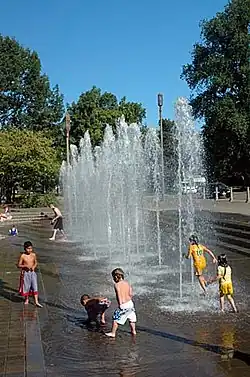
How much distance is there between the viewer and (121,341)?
7.48 m

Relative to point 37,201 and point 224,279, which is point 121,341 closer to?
point 224,279

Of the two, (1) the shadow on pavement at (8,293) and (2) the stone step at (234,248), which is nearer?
(1) the shadow on pavement at (8,293)

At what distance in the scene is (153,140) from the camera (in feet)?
91.6

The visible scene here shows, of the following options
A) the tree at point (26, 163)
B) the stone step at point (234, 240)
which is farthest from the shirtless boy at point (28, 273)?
the tree at point (26, 163)

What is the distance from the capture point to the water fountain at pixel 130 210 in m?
13.5

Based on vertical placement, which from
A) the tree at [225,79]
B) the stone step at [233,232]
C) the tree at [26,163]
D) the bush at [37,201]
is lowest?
the stone step at [233,232]

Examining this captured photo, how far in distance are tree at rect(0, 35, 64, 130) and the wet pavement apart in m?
51.4

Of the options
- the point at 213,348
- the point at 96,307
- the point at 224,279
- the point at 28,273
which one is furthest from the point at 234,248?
the point at 213,348

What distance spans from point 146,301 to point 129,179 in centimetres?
1001

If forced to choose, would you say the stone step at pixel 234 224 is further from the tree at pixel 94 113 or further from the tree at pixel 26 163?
the tree at pixel 94 113

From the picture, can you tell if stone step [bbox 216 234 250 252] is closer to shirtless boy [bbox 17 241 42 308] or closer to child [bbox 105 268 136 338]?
shirtless boy [bbox 17 241 42 308]

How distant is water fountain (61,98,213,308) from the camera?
1351 centimetres

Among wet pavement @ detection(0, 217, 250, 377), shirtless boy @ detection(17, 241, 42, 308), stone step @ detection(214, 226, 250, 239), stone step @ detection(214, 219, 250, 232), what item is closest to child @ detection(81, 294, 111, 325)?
wet pavement @ detection(0, 217, 250, 377)

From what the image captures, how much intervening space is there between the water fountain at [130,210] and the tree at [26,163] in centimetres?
1319
